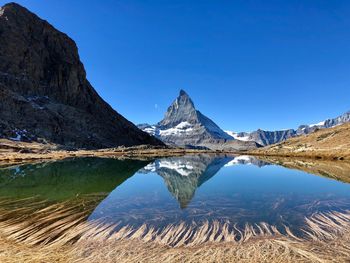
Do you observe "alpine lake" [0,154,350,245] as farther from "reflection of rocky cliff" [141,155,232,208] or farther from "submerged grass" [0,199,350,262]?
"reflection of rocky cliff" [141,155,232,208]

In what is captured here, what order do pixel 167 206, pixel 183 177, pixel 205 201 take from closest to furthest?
pixel 167 206 < pixel 205 201 < pixel 183 177

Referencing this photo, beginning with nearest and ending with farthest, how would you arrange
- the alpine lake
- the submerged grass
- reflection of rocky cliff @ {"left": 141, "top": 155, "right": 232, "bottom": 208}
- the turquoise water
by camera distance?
the submerged grass
the alpine lake
the turquoise water
reflection of rocky cliff @ {"left": 141, "top": 155, "right": 232, "bottom": 208}

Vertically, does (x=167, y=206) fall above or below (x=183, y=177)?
below

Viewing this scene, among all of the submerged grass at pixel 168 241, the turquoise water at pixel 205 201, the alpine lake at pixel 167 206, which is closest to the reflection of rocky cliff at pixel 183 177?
the turquoise water at pixel 205 201

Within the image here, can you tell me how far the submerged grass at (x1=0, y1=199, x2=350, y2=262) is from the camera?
12727 mm

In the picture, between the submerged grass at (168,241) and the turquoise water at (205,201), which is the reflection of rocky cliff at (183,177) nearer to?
the turquoise water at (205,201)

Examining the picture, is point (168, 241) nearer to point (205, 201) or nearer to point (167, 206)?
point (167, 206)

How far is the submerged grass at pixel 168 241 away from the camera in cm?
1273

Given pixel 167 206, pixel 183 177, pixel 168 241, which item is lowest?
pixel 168 241

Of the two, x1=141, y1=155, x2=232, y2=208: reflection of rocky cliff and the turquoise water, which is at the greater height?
x1=141, y1=155, x2=232, y2=208: reflection of rocky cliff

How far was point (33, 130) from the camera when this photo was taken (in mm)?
161125

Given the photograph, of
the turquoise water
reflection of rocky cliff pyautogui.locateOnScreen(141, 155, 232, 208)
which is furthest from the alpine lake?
reflection of rocky cliff pyautogui.locateOnScreen(141, 155, 232, 208)

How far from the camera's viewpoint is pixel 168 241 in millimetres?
15125

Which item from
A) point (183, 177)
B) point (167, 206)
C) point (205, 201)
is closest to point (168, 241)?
point (167, 206)
